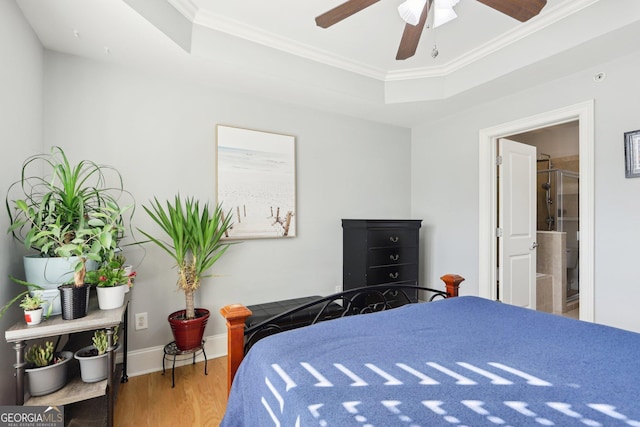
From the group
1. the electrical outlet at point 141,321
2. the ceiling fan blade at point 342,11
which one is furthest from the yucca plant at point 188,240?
the ceiling fan blade at point 342,11

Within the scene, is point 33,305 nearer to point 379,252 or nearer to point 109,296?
point 109,296

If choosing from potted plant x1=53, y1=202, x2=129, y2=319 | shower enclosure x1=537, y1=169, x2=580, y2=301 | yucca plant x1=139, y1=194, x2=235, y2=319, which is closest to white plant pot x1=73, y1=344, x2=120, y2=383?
potted plant x1=53, y1=202, x2=129, y2=319

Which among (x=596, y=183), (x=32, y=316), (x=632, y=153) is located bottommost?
(x=32, y=316)

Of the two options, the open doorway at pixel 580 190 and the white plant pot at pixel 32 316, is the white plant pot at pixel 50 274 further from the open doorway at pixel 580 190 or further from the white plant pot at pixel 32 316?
the open doorway at pixel 580 190

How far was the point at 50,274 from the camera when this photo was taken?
159 centimetres

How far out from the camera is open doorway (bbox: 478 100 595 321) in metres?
2.37

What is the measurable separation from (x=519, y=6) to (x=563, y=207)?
389 cm

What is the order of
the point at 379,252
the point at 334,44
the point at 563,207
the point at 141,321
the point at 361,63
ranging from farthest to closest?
the point at 563,207
the point at 379,252
the point at 361,63
the point at 334,44
the point at 141,321

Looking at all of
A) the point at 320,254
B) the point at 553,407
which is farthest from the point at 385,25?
the point at 553,407

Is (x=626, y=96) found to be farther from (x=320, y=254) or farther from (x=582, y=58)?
(x=320, y=254)

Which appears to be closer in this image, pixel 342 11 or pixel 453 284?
pixel 342 11

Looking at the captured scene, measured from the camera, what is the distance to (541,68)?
2391 millimetres

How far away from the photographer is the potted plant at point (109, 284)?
5.56 ft

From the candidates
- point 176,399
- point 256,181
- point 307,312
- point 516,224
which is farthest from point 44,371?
point 516,224
